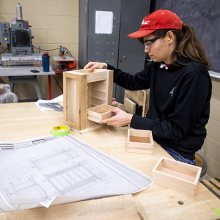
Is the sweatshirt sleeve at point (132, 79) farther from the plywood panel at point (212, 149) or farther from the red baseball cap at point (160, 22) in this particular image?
the plywood panel at point (212, 149)

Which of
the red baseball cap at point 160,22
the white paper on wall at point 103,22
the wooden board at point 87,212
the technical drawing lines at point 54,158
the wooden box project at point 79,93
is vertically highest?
the white paper on wall at point 103,22

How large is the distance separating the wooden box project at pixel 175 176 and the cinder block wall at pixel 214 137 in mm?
1329

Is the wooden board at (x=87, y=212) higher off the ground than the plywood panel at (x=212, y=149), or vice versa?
the wooden board at (x=87, y=212)

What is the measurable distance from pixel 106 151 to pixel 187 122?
427 millimetres

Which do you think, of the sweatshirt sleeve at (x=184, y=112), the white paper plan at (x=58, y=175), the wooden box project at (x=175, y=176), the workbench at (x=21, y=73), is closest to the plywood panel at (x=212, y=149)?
the sweatshirt sleeve at (x=184, y=112)

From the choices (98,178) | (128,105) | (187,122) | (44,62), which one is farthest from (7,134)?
(44,62)

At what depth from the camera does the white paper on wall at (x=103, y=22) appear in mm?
2768

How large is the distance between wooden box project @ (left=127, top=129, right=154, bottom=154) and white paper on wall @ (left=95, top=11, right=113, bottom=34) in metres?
2.13

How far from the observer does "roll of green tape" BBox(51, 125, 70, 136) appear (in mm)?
1100

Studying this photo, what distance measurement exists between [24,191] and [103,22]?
2.58 m

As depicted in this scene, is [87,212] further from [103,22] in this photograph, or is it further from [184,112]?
[103,22]

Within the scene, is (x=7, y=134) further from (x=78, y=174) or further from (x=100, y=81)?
(x=100, y=81)

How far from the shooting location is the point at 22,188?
700 mm

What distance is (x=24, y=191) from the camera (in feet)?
2.25
